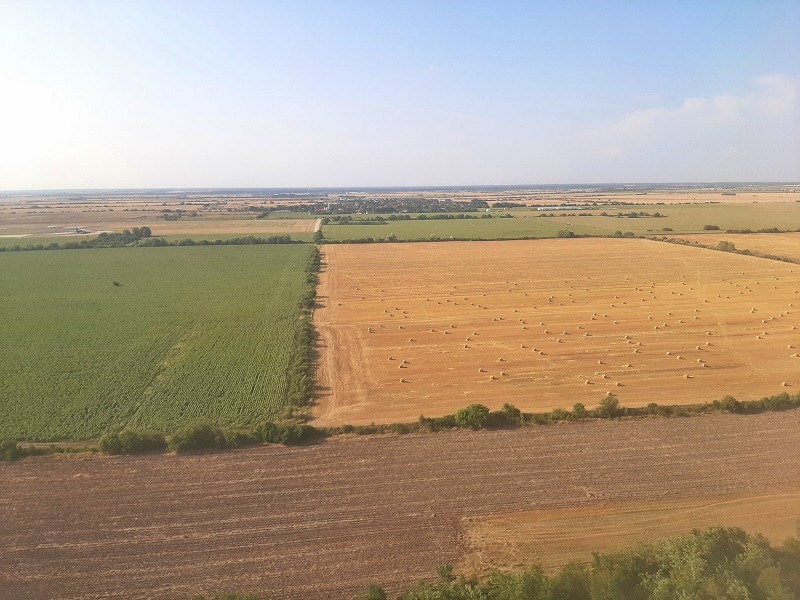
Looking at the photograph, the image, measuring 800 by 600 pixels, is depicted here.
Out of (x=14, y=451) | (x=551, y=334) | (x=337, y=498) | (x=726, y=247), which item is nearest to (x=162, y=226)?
(x=14, y=451)

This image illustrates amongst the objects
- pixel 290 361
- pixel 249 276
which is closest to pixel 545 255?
pixel 249 276

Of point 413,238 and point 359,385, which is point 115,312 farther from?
point 413,238

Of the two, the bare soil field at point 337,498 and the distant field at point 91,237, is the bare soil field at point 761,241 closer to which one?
the bare soil field at point 337,498

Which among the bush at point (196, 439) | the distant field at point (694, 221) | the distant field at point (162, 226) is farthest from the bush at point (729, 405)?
the distant field at point (162, 226)

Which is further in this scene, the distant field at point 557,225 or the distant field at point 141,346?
the distant field at point 557,225

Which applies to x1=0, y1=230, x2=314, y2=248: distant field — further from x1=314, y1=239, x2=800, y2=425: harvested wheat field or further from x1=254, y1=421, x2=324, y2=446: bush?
x1=254, y1=421, x2=324, y2=446: bush

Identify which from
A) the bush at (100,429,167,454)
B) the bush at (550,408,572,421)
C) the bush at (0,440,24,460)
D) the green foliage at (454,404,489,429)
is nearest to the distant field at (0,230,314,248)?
the bush at (100,429,167,454)
